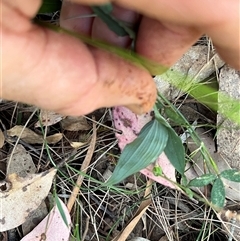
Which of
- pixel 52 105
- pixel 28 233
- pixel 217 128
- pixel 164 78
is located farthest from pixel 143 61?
pixel 28 233

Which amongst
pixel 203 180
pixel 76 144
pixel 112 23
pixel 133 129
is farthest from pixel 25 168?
pixel 112 23

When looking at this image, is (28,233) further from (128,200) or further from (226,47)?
(226,47)

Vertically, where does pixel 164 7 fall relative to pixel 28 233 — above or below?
above

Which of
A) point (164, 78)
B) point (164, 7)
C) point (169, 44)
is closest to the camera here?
point (164, 7)

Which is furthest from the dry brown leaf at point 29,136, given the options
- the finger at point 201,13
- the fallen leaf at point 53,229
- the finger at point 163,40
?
the finger at point 201,13

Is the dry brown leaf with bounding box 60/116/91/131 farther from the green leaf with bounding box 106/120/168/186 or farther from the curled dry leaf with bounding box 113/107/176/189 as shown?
the green leaf with bounding box 106/120/168/186

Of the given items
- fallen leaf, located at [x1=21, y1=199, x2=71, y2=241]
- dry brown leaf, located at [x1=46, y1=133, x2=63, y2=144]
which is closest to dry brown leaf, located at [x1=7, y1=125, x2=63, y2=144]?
dry brown leaf, located at [x1=46, y1=133, x2=63, y2=144]
